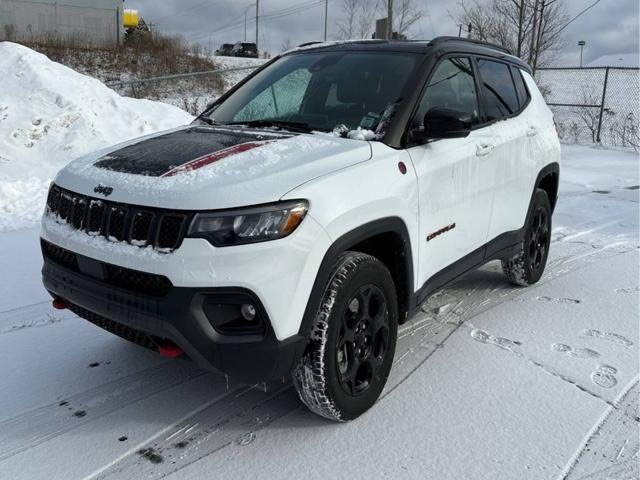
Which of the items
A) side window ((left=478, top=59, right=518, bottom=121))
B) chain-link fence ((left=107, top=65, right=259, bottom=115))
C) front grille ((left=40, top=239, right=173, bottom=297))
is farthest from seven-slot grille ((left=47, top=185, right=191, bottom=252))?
chain-link fence ((left=107, top=65, right=259, bottom=115))

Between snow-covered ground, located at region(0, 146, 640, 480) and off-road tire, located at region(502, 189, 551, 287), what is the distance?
0.32m

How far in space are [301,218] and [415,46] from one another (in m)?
1.71

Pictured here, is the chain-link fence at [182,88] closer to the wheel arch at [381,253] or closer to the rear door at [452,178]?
the rear door at [452,178]

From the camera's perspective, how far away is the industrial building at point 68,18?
30.8 meters

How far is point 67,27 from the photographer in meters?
31.9

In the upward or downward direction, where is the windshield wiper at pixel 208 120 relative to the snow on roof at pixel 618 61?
A: downward

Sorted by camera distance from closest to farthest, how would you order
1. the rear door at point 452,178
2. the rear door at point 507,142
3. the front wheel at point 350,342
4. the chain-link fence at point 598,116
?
the front wheel at point 350,342, the rear door at point 452,178, the rear door at point 507,142, the chain-link fence at point 598,116

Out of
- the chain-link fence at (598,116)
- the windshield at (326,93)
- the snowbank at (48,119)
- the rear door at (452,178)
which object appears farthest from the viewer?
the chain-link fence at (598,116)

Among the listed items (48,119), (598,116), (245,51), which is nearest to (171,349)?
(48,119)

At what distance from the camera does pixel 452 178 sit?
334 centimetres

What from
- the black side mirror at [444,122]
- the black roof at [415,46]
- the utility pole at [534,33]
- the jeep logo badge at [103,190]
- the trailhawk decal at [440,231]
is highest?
the utility pole at [534,33]

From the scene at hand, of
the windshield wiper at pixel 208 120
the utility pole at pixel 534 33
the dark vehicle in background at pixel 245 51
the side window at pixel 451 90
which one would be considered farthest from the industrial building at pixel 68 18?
the side window at pixel 451 90

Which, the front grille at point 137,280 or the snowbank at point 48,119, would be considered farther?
the snowbank at point 48,119

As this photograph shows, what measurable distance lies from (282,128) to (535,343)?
2.04 m
